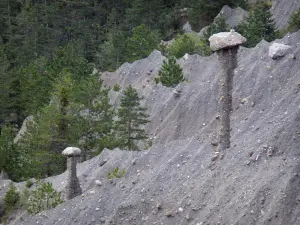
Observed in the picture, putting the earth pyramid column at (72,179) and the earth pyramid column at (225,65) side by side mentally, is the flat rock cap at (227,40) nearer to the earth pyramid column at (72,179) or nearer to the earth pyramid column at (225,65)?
the earth pyramid column at (225,65)

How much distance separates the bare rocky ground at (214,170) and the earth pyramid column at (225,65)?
604 millimetres

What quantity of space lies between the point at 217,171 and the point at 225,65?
409cm

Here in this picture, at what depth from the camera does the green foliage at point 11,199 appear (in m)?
28.2

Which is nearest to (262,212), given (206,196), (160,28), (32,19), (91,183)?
(206,196)

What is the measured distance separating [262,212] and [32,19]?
53.3 m

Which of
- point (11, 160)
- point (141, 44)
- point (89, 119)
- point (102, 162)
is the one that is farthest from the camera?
point (141, 44)

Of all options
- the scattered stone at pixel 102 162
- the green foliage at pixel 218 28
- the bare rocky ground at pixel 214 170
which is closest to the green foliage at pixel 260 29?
the green foliage at pixel 218 28

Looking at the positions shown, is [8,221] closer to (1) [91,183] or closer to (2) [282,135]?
(1) [91,183]

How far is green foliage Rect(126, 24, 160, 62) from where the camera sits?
48.9m

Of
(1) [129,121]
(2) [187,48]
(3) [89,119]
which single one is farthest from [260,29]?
(3) [89,119]

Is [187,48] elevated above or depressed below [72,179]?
above

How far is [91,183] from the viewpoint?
89.8 feet

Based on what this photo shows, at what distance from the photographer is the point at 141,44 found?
49406 mm

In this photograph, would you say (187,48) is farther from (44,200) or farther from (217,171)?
(217,171)
